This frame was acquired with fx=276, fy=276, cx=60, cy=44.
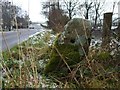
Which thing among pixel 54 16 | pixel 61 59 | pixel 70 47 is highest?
pixel 54 16

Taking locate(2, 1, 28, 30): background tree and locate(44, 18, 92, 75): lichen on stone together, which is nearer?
locate(2, 1, 28, 30): background tree

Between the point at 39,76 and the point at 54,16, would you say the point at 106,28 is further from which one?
the point at 39,76

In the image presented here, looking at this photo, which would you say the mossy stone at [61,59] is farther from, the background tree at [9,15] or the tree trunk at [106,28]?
the background tree at [9,15]

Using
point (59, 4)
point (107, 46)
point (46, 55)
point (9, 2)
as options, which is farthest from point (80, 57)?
point (59, 4)

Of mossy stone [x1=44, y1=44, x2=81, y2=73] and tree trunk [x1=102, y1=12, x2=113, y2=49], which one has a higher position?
tree trunk [x1=102, y1=12, x2=113, y2=49]

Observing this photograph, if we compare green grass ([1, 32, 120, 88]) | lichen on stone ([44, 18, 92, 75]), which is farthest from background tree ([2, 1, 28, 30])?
lichen on stone ([44, 18, 92, 75])

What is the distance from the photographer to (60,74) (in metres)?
3.54

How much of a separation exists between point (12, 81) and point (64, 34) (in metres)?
2.08

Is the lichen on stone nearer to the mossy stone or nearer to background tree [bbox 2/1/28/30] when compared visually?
the mossy stone

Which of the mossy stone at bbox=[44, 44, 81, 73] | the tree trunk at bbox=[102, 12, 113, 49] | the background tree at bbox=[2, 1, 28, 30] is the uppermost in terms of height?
the background tree at bbox=[2, 1, 28, 30]

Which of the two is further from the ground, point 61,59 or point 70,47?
point 70,47

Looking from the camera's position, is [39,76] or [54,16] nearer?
[39,76]

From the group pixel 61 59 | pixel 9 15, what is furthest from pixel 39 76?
pixel 61 59

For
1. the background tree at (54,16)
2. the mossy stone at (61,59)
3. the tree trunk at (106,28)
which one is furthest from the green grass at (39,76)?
the background tree at (54,16)
